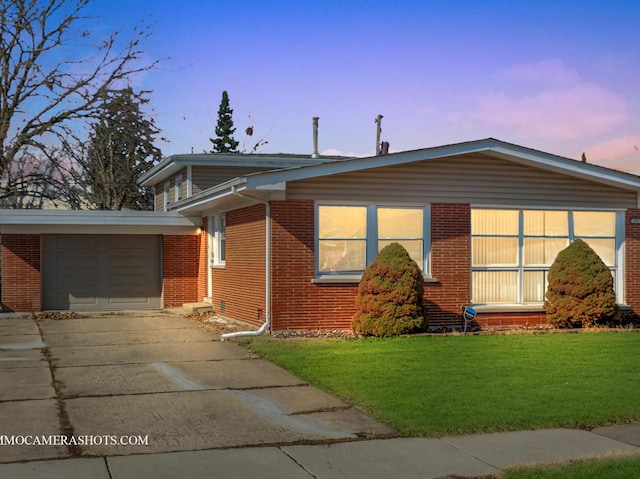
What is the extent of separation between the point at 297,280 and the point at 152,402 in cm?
658

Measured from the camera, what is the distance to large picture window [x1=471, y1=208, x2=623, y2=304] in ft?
55.6

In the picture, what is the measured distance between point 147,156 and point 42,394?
1282 inches

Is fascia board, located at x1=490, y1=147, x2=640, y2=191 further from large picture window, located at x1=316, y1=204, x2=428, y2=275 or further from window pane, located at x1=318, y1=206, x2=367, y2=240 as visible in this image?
window pane, located at x1=318, y1=206, x2=367, y2=240

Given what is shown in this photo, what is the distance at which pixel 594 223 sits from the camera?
17688 mm

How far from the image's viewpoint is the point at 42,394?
9562mm

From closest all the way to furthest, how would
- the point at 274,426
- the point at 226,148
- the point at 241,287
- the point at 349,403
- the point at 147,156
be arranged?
the point at 274,426 → the point at 349,403 → the point at 241,287 → the point at 147,156 → the point at 226,148

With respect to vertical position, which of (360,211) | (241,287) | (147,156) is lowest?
(241,287)

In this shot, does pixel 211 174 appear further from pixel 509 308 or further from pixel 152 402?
pixel 152 402

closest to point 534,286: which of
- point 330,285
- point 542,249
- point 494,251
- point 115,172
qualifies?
point 542,249

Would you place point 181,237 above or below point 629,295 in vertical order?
above

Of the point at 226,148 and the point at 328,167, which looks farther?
the point at 226,148

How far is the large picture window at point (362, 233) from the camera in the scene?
15.8 m

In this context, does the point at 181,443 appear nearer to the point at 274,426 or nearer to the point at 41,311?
the point at 274,426

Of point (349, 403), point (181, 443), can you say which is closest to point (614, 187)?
point (349, 403)
